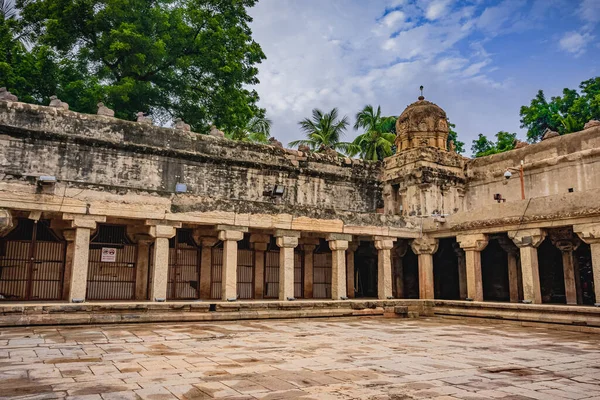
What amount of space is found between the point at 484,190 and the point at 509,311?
7.43m

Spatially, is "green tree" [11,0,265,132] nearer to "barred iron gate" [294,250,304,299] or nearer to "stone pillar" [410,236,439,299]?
"barred iron gate" [294,250,304,299]

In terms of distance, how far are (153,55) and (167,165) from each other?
944 centimetres

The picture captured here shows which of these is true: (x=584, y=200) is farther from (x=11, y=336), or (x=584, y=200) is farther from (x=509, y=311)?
(x=11, y=336)

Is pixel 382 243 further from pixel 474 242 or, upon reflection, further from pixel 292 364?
pixel 292 364

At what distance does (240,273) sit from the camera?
58.6 ft

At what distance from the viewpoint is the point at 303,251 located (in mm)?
19344

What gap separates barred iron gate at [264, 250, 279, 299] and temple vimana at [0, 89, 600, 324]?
0.06 m

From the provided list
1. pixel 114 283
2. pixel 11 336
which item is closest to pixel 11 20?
pixel 114 283

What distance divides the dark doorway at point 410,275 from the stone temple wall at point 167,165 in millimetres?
3178

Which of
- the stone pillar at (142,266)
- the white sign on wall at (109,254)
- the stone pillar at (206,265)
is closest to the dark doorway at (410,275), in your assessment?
the stone pillar at (206,265)

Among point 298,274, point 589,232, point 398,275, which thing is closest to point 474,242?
point 589,232

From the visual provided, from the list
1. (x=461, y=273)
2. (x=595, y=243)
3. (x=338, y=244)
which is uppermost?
(x=338, y=244)

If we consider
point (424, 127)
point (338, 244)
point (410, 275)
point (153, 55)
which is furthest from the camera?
point (153, 55)

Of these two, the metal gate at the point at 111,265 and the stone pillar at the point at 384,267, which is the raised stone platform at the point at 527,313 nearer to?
the stone pillar at the point at 384,267
